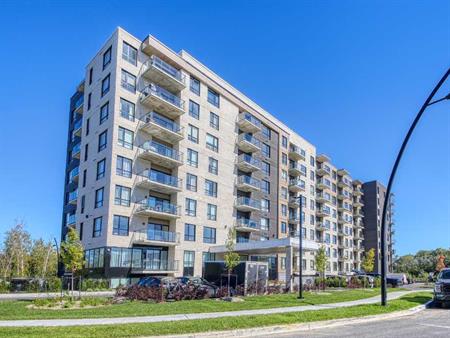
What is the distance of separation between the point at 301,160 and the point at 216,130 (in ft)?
85.3

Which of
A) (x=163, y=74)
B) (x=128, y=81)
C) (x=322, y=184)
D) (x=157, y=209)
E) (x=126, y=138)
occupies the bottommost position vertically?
(x=157, y=209)

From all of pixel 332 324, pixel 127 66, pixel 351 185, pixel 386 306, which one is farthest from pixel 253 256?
pixel 351 185

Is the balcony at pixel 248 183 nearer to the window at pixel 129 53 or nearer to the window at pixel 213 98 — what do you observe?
the window at pixel 213 98

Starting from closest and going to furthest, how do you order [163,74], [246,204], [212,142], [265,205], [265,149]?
[163,74], [212,142], [246,204], [265,205], [265,149]

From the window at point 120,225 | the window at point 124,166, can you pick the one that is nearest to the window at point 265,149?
the window at point 124,166

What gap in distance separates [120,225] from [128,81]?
13123 millimetres

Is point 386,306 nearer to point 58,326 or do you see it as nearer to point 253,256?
point 58,326

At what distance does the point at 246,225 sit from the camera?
51.7 metres

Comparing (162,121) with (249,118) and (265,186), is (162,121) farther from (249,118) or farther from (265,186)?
(265,186)

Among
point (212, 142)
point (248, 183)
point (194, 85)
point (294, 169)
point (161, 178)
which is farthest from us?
point (294, 169)

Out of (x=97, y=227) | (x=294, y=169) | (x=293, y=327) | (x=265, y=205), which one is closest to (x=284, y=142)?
(x=294, y=169)

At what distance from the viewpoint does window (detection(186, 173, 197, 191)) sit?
4475 cm

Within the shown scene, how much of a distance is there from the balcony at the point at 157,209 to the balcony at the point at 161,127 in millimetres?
6227

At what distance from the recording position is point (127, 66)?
4006cm
